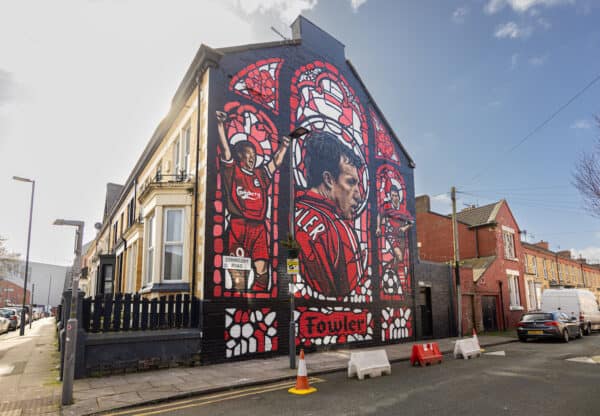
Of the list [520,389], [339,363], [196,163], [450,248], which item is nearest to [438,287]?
[450,248]

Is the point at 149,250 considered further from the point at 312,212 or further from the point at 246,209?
the point at 312,212

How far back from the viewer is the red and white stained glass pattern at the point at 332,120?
47.8ft

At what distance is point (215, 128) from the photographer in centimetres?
1232

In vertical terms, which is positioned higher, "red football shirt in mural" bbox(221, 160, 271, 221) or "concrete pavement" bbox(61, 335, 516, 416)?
"red football shirt in mural" bbox(221, 160, 271, 221)

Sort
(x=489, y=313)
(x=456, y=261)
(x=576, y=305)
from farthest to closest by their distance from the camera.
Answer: (x=489, y=313), (x=576, y=305), (x=456, y=261)

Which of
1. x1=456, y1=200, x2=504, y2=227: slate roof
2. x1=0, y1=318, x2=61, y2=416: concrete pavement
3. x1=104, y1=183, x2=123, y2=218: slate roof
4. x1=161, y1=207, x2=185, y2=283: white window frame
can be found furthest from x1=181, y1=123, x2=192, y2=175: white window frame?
x1=456, y1=200, x2=504, y2=227: slate roof

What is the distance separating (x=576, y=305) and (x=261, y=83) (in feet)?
70.8

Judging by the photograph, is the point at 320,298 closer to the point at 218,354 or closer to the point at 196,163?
the point at 218,354

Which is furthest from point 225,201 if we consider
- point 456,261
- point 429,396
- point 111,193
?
point 111,193

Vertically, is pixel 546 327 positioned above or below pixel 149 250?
below

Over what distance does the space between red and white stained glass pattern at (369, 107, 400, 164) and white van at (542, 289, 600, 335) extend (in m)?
13.6

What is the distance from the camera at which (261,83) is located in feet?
45.8

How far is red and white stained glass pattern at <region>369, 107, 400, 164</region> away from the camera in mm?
18359

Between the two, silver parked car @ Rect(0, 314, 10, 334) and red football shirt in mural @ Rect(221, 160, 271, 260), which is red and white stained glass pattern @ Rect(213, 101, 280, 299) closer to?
red football shirt in mural @ Rect(221, 160, 271, 260)
